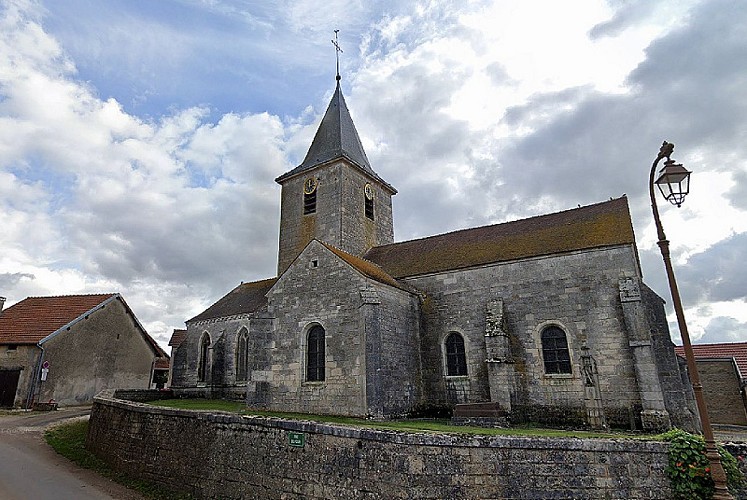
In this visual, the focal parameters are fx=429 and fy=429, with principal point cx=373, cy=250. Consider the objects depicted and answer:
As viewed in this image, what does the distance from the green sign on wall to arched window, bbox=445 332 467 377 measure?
9563mm

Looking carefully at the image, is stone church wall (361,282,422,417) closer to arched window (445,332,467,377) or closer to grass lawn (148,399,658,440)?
grass lawn (148,399,658,440)

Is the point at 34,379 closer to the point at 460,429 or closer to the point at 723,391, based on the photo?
the point at 460,429

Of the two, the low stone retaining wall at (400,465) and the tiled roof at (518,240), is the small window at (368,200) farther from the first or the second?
the low stone retaining wall at (400,465)

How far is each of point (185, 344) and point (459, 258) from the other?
1936 cm

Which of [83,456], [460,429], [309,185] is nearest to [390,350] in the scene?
[460,429]

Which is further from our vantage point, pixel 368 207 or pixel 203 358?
pixel 203 358

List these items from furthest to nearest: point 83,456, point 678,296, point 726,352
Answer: point 726,352
point 83,456
point 678,296

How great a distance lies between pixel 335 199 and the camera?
24.5 metres

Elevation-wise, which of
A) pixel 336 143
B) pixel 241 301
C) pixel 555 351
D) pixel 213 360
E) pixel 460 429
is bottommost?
pixel 460 429

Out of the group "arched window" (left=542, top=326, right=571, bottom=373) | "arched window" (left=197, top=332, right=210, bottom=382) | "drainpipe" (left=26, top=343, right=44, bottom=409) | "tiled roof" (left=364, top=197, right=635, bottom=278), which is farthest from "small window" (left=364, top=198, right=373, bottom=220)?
"drainpipe" (left=26, top=343, right=44, bottom=409)

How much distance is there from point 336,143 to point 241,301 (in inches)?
467

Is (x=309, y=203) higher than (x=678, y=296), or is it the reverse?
(x=309, y=203)

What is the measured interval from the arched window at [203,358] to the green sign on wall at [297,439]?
20.0 m

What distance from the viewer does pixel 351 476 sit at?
8.12m
